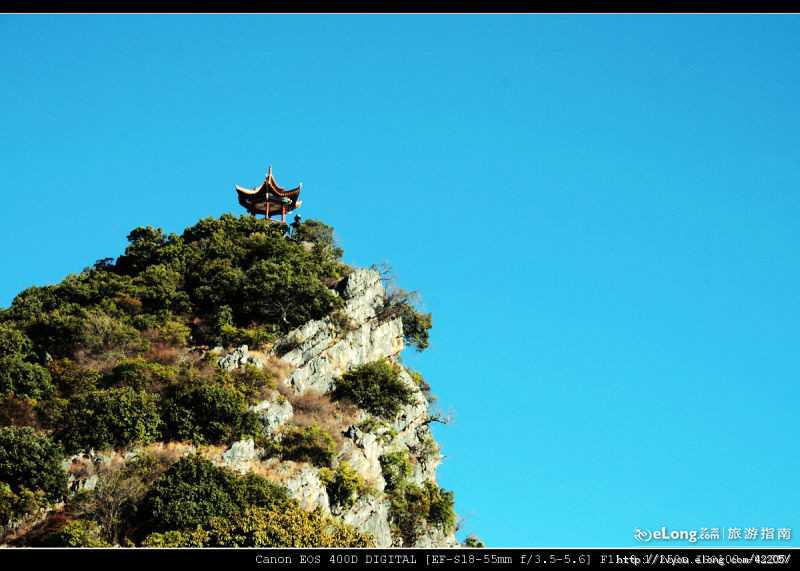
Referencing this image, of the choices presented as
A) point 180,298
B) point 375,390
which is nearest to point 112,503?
point 375,390

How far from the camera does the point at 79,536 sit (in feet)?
113

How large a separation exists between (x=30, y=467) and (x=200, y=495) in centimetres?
660

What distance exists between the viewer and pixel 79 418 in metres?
40.7

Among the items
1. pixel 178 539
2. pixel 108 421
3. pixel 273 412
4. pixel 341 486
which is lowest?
pixel 178 539

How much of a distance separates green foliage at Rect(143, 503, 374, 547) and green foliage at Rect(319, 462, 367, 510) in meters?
3.27

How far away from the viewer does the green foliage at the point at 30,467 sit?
122 feet

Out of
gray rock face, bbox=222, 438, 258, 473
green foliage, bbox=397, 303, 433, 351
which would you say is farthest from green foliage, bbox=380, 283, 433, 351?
gray rock face, bbox=222, 438, 258, 473

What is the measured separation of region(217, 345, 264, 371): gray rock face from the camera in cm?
4653

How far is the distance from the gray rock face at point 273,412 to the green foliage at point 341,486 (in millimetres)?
3257

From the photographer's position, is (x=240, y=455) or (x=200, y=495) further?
(x=240, y=455)

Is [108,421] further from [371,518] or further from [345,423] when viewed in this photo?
[371,518]
